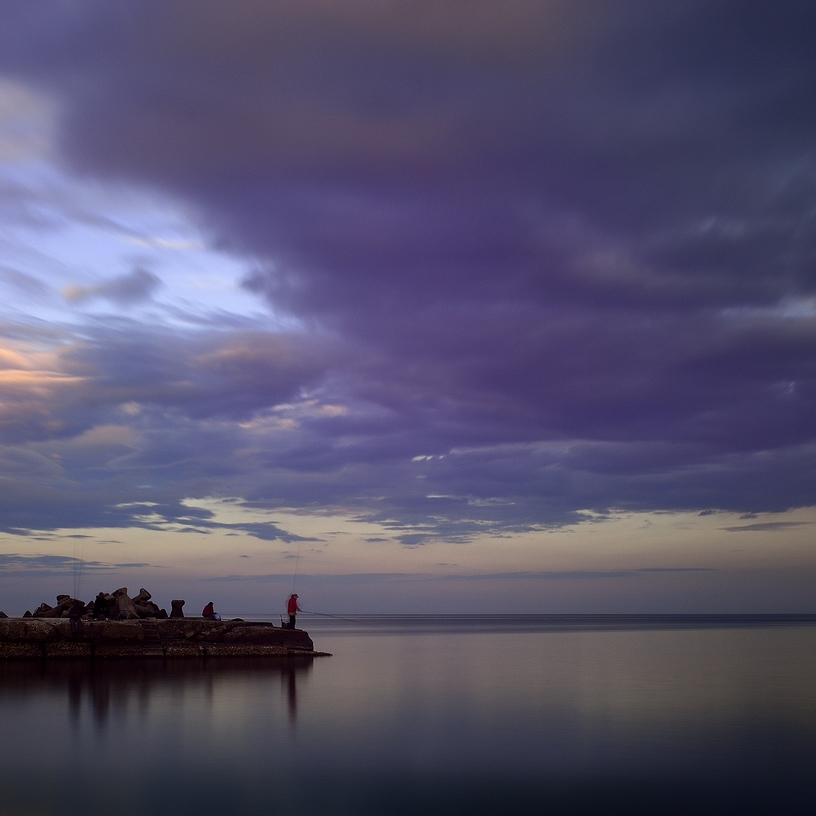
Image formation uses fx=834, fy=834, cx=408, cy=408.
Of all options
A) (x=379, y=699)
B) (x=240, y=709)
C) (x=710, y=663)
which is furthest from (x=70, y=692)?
(x=710, y=663)

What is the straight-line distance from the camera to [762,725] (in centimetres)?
1808

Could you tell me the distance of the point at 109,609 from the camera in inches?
1212

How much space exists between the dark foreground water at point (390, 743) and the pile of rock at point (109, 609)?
9.44 feet

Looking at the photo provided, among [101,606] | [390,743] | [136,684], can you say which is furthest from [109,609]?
[390,743]

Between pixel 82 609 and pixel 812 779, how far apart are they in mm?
25068

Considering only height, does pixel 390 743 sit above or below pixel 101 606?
below

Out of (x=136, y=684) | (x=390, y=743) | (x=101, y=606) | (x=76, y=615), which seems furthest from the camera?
(x=101, y=606)

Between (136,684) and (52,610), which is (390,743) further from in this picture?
(52,610)

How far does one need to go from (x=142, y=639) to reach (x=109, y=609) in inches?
110

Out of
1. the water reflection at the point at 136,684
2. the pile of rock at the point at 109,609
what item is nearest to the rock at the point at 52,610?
the pile of rock at the point at 109,609

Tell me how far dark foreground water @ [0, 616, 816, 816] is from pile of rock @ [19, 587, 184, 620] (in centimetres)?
288

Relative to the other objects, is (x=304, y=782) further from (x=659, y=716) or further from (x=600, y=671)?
(x=600, y=671)

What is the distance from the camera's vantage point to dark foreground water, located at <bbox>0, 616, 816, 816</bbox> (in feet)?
38.2

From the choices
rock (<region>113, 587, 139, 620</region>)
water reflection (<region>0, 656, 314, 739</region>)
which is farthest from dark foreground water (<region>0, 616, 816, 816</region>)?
rock (<region>113, 587, 139, 620</region>)
